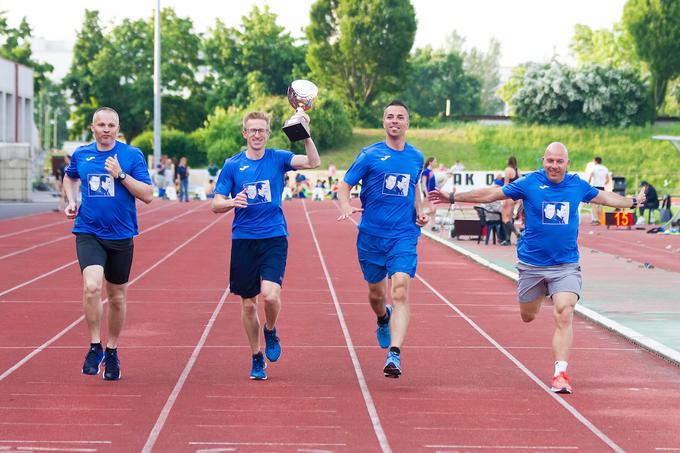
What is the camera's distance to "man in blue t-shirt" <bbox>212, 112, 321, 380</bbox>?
858 cm

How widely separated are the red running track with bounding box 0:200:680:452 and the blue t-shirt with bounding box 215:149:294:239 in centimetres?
110

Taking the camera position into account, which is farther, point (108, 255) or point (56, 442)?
point (108, 255)

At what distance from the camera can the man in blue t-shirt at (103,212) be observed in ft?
28.1

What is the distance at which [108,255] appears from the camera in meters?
8.73

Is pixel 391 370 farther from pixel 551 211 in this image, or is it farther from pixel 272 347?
pixel 551 211

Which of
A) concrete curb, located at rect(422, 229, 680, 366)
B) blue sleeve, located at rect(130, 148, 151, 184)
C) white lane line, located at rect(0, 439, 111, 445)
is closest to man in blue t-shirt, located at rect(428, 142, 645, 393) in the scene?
concrete curb, located at rect(422, 229, 680, 366)

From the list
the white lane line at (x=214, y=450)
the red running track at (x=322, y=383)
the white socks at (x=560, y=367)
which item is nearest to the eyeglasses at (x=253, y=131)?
the red running track at (x=322, y=383)

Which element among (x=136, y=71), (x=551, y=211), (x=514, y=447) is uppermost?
(x=136, y=71)

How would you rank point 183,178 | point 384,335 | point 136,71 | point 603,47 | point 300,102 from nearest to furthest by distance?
point 300,102
point 384,335
point 183,178
point 136,71
point 603,47

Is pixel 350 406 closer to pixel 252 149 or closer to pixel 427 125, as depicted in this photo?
pixel 252 149

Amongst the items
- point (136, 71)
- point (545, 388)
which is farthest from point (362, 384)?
point (136, 71)

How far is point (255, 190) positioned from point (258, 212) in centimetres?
16

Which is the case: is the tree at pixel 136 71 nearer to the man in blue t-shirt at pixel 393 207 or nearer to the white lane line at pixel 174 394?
the white lane line at pixel 174 394

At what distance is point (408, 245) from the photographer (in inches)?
352
